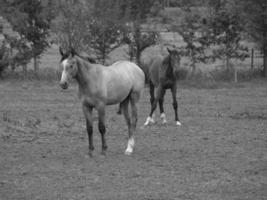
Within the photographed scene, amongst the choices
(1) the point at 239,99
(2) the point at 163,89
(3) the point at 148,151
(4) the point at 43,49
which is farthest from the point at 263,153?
(4) the point at 43,49

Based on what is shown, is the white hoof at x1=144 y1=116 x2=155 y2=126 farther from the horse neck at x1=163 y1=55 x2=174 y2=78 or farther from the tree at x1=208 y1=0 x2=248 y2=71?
the tree at x1=208 y1=0 x2=248 y2=71

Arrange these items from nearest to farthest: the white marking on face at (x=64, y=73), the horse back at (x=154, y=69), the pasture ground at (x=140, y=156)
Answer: the pasture ground at (x=140, y=156) → the white marking on face at (x=64, y=73) → the horse back at (x=154, y=69)

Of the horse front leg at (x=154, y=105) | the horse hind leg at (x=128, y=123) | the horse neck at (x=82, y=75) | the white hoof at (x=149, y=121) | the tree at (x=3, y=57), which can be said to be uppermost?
the horse neck at (x=82, y=75)

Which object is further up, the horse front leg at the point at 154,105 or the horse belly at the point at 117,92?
the horse belly at the point at 117,92

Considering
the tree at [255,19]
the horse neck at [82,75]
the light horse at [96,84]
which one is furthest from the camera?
the tree at [255,19]

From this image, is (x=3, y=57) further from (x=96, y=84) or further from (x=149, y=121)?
(x=96, y=84)

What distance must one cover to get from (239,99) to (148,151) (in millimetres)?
10629

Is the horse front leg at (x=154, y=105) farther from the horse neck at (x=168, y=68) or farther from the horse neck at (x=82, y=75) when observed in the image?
the horse neck at (x=82, y=75)

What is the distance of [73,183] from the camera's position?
9414mm

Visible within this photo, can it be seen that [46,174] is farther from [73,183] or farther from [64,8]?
[64,8]

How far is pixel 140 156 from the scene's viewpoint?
1192 centimetres

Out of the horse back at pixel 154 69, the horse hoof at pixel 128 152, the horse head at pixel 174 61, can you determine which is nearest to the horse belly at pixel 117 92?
the horse hoof at pixel 128 152

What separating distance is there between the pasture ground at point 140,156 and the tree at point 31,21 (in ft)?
25.8

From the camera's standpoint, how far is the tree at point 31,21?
2819cm
